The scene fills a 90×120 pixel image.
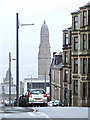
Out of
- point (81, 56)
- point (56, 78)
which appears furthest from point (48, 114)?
point (56, 78)

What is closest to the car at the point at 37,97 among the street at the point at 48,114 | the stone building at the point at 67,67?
the street at the point at 48,114

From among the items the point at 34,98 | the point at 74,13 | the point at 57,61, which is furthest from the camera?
the point at 57,61

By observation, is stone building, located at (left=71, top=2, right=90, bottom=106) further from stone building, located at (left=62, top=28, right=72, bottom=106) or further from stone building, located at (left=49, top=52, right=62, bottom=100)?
stone building, located at (left=49, top=52, right=62, bottom=100)

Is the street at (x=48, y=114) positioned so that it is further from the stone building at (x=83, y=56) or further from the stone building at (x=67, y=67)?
the stone building at (x=67, y=67)

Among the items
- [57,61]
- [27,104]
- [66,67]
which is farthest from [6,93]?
[27,104]

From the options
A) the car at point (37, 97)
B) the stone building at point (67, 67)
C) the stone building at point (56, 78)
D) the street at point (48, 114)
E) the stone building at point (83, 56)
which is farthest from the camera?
the stone building at point (56, 78)

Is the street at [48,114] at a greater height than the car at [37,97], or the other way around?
the street at [48,114]

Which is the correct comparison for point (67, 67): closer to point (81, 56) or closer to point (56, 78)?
point (56, 78)

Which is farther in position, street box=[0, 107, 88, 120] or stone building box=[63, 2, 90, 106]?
stone building box=[63, 2, 90, 106]

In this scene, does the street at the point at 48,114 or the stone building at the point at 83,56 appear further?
the stone building at the point at 83,56

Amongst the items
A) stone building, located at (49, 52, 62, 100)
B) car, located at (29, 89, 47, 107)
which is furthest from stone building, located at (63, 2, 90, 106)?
stone building, located at (49, 52, 62, 100)

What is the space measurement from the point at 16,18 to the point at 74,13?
72.1ft

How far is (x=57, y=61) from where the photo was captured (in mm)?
80250

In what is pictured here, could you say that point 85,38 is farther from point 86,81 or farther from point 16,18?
point 16,18
